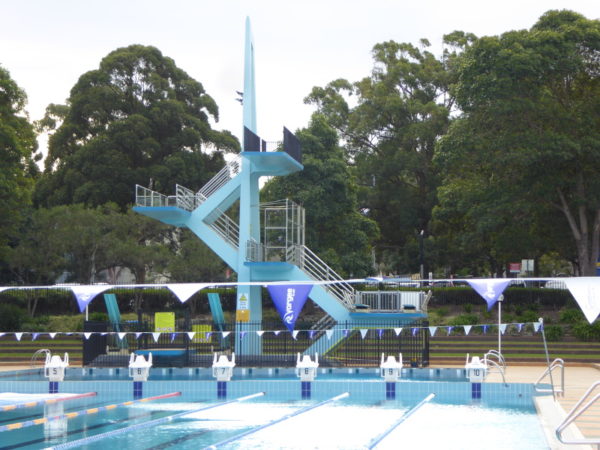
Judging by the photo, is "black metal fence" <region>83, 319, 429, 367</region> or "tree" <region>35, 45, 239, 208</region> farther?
"tree" <region>35, 45, 239, 208</region>

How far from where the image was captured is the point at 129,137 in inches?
1939

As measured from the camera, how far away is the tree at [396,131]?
53.3 m

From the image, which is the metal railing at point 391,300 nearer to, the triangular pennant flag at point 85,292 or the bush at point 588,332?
the bush at point 588,332

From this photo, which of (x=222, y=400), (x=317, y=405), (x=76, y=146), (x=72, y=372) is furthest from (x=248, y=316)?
(x=76, y=146)

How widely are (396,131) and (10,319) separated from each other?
27.9 metres

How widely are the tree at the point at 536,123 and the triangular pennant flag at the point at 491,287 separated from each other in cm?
1763

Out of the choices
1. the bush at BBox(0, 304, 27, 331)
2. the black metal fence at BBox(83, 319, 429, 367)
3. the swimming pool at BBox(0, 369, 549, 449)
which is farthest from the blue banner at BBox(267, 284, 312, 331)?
the bush at BBox(0, 304, 27, 331)

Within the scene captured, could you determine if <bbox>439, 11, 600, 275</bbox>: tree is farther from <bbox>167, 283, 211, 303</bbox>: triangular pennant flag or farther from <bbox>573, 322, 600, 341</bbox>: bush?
<bbox>167, 283, 211, 303</bbox>: triangular pennant flag

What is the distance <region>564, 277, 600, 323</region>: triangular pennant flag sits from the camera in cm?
1542

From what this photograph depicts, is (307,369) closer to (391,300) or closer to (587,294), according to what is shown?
(587,294)

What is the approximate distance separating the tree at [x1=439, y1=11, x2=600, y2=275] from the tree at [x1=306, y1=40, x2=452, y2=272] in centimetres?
1349

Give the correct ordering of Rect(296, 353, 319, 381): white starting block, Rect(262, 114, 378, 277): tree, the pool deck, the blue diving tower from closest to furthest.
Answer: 1. the pool deck
2. Rect(296, 353, 319, 381): white starting block
3. the blue diving tower
4. Rect(262, 114, 378, 277): tree

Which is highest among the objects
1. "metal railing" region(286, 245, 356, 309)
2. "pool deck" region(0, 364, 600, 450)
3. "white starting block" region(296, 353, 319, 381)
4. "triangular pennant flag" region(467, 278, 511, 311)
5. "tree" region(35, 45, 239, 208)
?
"tree" region(35, 45, 239, 208)

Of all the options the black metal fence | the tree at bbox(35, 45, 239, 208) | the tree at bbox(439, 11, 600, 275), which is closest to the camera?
the black metal fence
